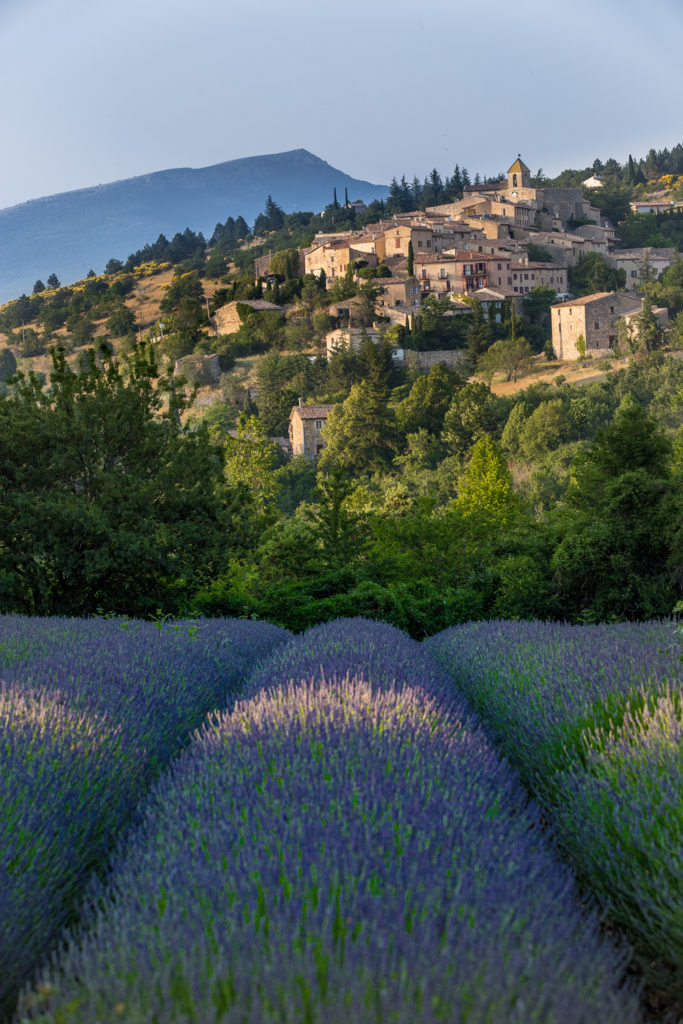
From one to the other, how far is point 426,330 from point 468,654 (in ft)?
230

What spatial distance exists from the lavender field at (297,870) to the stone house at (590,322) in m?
74.0

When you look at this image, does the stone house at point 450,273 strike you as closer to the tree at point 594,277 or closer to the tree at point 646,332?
the tree at point 594,277

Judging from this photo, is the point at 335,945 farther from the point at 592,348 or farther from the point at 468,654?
the point at 592,348

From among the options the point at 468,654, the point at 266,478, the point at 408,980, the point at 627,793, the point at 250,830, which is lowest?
the point at 266,478

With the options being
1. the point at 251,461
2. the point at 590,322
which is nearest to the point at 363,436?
the point at 251,461

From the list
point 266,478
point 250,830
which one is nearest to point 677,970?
point 250,830

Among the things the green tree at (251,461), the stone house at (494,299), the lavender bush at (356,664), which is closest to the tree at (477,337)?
the stone house at (494,299)

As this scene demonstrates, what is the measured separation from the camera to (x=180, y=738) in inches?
167

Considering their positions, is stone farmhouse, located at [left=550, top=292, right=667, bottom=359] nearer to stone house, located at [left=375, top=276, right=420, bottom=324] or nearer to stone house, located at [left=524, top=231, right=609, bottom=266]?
stone house, located at [left=375, top=276, right=420, bottom=324]

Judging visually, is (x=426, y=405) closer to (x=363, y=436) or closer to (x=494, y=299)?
(x=363, y=436)

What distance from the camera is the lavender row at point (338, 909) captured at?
170cm

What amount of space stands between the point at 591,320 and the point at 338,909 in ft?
252

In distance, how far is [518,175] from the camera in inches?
4264

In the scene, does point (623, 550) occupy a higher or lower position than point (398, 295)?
lower
